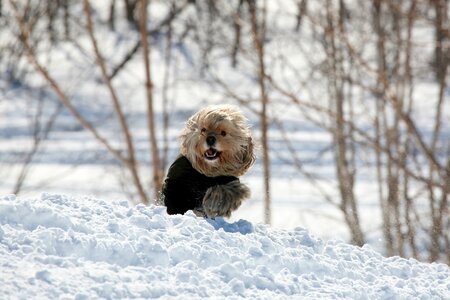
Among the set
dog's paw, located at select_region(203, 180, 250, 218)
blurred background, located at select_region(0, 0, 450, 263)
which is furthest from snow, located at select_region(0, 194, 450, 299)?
blurred background, located at select_region(0, 0, 450, 263)

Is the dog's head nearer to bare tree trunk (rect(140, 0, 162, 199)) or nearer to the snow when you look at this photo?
the snow

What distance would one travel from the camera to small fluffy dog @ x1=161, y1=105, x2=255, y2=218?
4.64 meters

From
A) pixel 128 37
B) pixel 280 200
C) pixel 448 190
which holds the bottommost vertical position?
pixel 280 200

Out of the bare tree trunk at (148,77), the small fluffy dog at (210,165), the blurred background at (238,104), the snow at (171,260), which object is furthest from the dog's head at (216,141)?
the blurred background at (238,104)

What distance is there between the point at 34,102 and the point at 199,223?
19.1 meters

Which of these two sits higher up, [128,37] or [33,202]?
[128,37]

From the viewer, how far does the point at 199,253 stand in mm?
3879

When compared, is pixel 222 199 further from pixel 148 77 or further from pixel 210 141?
pixel 148 77

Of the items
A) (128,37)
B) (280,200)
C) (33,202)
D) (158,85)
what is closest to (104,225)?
(33,202)

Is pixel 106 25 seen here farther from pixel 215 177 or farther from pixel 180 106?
pixel 215 177

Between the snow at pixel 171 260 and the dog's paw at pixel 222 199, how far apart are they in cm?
12

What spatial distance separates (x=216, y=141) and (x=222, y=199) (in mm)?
312

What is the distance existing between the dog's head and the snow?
12.0 inches

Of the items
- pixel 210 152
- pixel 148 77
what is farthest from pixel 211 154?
pixel 148 77
